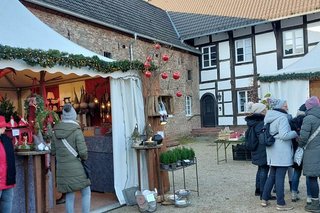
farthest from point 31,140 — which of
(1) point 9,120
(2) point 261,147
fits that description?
(2) point 261,147

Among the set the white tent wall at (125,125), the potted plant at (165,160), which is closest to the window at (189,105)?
the white tent wall at (125,125)

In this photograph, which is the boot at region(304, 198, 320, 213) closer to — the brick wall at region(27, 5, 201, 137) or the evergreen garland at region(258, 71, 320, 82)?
the brick wall at region(27, 5, 201, 137)

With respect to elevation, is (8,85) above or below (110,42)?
below

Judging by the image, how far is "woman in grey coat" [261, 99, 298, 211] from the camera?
194 inches

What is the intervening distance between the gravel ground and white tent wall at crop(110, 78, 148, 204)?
1.68 feet

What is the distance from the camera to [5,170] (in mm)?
3932

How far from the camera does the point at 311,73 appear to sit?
11.2 metres

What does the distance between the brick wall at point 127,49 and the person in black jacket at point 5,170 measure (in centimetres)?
302

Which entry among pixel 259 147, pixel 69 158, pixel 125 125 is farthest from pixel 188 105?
pixel 69 158

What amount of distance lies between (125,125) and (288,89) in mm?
8548

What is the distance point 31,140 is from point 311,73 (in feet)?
30.7

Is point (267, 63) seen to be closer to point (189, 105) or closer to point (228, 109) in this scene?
point (228, 109)

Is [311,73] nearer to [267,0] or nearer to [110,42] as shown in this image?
[110,42]

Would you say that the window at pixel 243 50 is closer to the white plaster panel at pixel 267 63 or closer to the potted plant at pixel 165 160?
the white plaster panel at pixel 267 63
